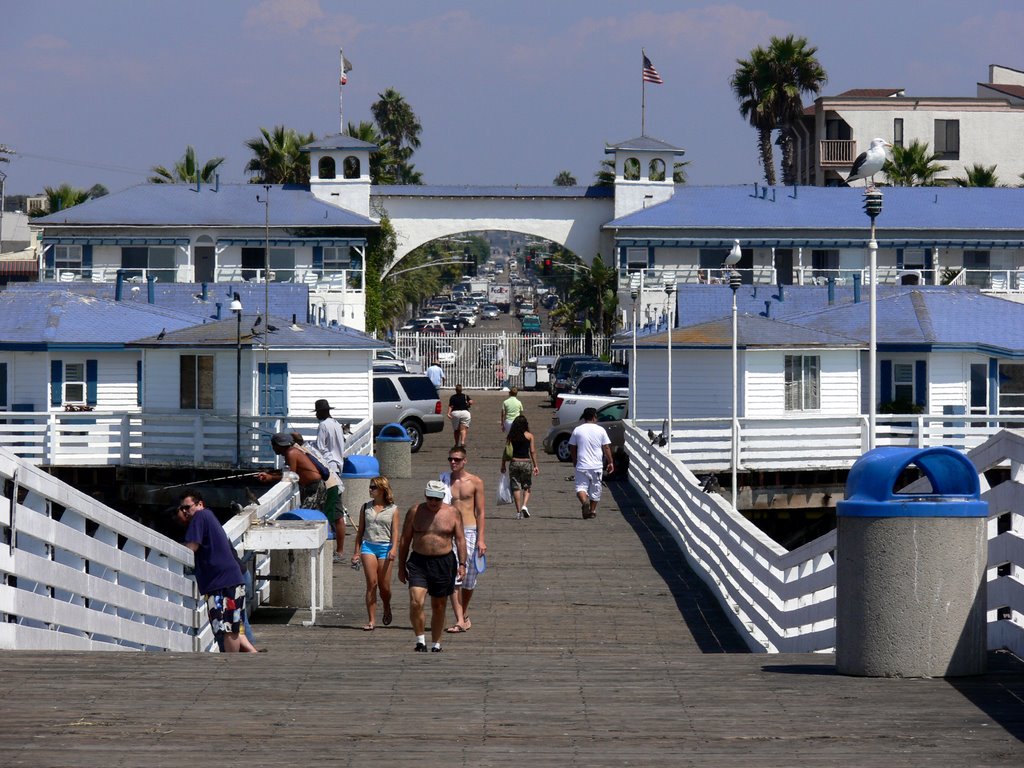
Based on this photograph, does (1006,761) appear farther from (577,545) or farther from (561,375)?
(561,375)

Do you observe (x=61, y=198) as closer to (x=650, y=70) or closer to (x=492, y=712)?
(x=650, y=70)

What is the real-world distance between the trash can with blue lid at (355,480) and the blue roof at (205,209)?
133 feet

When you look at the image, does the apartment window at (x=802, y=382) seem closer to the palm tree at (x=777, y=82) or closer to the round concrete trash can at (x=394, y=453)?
the round concrete trash can at (x=394, y=453)

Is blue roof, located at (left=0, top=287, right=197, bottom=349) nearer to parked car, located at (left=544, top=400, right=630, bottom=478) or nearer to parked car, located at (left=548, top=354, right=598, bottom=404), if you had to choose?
parked car, located at (left=544, top=400, right=630, bottom=478)

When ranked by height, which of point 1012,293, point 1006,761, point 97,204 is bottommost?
point 1006,761

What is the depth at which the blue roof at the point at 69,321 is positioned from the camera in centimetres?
3409

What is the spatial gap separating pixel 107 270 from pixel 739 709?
58.2 metres

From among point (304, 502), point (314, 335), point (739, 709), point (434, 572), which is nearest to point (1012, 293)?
point (314, 335)

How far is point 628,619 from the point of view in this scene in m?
15.4

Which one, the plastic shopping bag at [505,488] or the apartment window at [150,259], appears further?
the apartment window at [150,259]

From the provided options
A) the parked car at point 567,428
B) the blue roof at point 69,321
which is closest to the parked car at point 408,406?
the parked car at point 567,428

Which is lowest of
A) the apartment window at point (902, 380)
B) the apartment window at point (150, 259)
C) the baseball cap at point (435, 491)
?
the baseball cap at point (435, 491)

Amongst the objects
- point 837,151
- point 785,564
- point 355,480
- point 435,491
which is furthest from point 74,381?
point 837,151

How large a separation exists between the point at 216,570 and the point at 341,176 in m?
57.7
